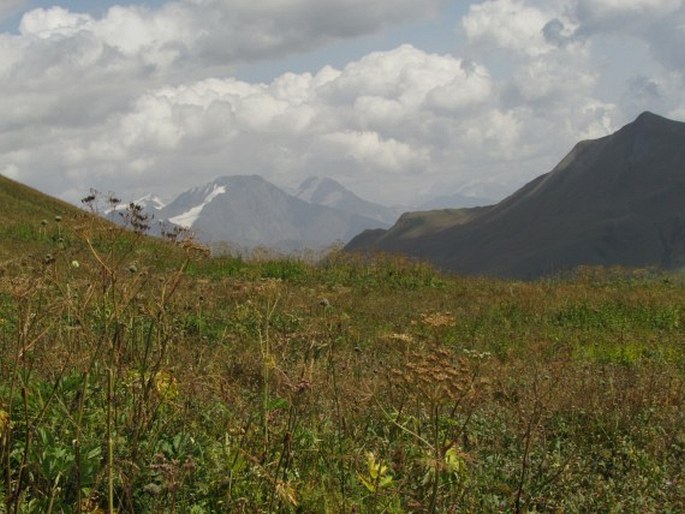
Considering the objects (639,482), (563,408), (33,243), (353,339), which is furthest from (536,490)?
(33,243)

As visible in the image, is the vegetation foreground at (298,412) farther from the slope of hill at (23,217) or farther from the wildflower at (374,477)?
the slope of hill at (23,217)

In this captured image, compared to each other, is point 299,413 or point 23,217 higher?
point 23,217

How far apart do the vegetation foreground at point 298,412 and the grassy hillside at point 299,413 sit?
0.02 m

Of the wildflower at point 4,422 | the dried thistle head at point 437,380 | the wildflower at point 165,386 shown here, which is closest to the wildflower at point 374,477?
the dried thistle head at point 437,380

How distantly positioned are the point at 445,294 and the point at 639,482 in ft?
46.7

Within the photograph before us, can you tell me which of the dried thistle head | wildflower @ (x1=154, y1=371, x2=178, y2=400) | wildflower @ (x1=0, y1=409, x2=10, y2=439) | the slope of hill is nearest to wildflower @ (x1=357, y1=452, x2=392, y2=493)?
the dried thistle head

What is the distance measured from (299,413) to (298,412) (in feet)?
0.42

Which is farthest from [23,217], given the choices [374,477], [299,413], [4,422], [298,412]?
[374,477]

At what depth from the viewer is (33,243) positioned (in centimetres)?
2475

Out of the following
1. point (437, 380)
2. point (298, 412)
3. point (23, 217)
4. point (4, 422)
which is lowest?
point (298, 412)

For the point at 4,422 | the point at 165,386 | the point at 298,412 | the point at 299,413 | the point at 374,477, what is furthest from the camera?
the point at 298,412

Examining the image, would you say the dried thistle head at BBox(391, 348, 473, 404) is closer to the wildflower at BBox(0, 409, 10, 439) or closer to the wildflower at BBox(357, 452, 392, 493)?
the wildflower at BBox(357, 452, 392, 493)

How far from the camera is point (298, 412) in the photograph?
16.4 ft

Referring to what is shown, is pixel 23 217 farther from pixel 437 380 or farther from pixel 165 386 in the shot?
pixel 437 380
